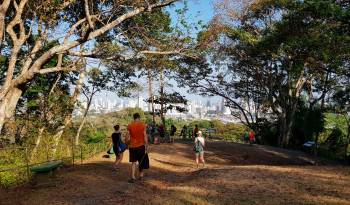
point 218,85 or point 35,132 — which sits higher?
point 218,85

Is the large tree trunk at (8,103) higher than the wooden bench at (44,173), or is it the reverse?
the large tree trunk at (8,103)

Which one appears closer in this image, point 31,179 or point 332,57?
point 31,179

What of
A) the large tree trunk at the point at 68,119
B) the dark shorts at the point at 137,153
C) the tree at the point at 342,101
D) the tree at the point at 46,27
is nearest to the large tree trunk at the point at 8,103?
the tree at the point at 46,27

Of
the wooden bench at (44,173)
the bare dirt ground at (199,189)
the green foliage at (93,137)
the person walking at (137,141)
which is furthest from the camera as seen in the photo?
the green foliage at (93,137)

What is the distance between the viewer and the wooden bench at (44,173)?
11805 millimetres

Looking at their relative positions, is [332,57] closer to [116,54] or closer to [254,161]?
[254,161]

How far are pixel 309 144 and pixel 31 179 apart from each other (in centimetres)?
1423

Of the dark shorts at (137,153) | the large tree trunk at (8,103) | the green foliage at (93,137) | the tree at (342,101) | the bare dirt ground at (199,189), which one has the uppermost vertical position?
the tree at (342,101)

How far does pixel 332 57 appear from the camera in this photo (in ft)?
59.4

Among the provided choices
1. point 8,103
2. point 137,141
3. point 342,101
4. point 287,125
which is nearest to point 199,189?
point 137,141

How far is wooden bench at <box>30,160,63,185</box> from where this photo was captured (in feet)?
38.7

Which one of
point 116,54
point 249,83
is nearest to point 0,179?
point 116,54

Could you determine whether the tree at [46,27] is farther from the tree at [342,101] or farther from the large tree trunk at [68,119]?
the tree at [342,101]

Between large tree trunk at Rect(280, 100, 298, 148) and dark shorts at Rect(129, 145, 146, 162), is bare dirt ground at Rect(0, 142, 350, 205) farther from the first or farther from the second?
large tree trunk at Rect(280, 100, 298, 148)
